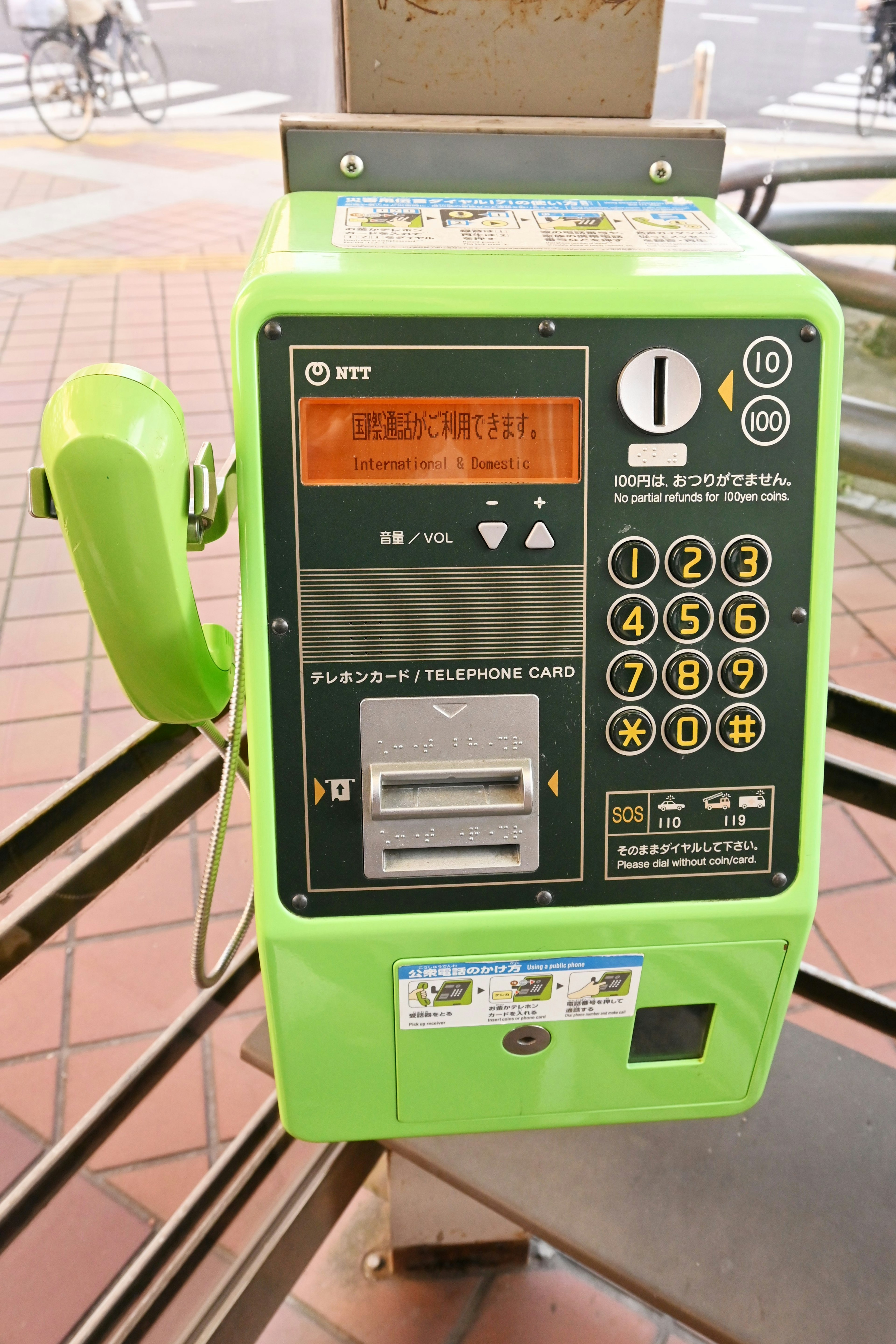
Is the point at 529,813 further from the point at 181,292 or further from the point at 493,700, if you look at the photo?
the point at 181,292

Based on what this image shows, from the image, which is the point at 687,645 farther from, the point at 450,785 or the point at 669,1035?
the point at 669,1035

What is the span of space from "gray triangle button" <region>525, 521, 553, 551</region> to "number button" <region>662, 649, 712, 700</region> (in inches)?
4.1

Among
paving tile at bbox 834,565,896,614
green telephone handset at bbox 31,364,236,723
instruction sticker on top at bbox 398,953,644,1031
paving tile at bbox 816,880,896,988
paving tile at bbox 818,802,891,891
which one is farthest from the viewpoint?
paving tile at bbox 834,565,896,614

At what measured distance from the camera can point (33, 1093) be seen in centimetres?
142

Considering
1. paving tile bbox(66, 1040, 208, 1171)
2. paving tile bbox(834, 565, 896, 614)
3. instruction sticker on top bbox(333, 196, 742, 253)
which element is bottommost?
paving tile bbox(66, 1040, 208, 1171)

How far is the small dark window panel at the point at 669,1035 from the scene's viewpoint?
709 millimetres

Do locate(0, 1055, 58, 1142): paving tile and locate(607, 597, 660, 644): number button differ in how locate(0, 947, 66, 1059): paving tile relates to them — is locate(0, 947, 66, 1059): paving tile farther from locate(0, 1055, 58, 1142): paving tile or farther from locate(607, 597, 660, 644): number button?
locate(607, 597, 660, 644): number button

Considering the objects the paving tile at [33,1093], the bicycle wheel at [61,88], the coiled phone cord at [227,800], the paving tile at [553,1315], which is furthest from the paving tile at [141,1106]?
the bicycle wheel at [61,88]

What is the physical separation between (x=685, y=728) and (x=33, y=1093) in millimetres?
1178

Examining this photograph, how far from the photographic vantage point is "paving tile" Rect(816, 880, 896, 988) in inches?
63.5

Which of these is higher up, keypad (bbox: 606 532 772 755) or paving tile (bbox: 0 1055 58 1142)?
keypad (bbox: 606 532 772 755)

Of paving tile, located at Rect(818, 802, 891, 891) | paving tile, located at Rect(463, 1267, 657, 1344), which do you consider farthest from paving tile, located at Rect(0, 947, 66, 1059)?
paving tile, located at Rect(818, 802, 891, 891)

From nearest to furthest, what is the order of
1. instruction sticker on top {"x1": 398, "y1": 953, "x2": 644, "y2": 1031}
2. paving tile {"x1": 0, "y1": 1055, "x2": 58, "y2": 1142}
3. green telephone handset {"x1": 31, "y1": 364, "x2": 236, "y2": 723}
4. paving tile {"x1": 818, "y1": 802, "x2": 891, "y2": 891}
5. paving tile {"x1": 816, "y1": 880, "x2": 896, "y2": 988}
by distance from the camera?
green telephone handset {"x1": 31, "y1": 364, "x2": 236, "y2": 723}, instruction sticker on top {"x1": 398, "y1": 953, "x2": 644, "y2": 1031}, paving tile {"x1": 0, "y1": 1055, "x2": 58, "y2": 1142}, paving tile {"x1": 816, "y1": 880, "x2": 896, "y2": 988}, paving tile {"x1": 818, "y1": 802, "x2": 891, "y2": 891}

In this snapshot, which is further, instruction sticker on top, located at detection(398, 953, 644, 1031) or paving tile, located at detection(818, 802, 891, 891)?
paving tile, located at detection(818, 802, 891, 891)
